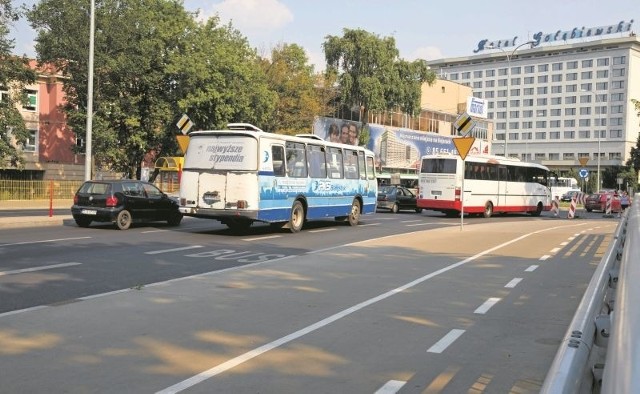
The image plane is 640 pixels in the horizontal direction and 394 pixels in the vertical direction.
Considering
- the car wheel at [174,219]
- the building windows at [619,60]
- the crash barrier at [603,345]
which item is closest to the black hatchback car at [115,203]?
the car wheel at [174,219]

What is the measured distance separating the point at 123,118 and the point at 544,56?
13245 centimetres

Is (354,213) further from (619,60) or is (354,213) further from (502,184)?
(619,60)

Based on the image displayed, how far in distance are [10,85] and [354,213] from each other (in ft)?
73.3

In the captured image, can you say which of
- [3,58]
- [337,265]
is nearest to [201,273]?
[337,265]

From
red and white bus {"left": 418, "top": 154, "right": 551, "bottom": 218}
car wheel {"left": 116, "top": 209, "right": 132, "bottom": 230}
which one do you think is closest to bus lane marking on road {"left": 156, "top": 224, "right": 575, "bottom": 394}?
car wheel {"left": 116, "top": 209, "right": 132, "bottom": 230}

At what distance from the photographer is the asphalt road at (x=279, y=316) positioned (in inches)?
211

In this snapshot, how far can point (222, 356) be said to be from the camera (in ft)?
19.4

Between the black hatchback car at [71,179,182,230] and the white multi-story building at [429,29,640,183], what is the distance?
12246 cm

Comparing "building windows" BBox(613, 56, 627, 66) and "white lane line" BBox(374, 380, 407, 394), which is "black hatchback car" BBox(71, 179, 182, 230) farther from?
"building windows" BBox(613, 56, 627, 66)

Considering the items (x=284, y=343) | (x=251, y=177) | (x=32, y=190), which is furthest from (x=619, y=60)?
(x=284, y=343)

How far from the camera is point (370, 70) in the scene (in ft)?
204

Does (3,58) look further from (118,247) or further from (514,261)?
(514,261)

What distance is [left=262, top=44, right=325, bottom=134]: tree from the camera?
175 ft

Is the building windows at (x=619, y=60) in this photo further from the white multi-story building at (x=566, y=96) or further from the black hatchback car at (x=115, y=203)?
the black hatchback car at (x=115, y=203)
